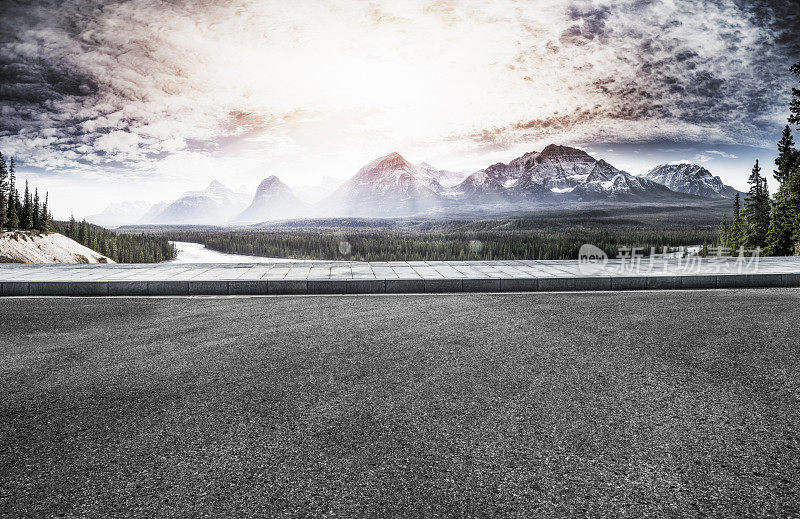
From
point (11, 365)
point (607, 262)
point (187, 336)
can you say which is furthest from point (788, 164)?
point (11, 365)

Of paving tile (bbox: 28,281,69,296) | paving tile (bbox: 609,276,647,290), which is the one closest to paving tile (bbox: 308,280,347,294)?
paving tile (bbox: 28,281,69,296)

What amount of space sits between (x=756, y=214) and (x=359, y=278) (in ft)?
149

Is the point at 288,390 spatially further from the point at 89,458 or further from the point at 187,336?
the point at 187,336

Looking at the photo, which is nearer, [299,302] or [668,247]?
[299,302]

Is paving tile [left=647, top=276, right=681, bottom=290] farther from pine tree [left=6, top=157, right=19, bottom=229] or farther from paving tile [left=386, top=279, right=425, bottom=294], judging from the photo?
pine tree [left=6, top=157, right=19, bottom=229]

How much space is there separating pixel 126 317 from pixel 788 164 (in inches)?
1259

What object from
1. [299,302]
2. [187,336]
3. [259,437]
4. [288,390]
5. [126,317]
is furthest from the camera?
[299,302]

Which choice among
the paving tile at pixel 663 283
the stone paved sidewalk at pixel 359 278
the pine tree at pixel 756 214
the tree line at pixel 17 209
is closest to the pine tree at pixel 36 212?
the tree line at pixel 17 209

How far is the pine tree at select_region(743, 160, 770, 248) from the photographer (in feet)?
137

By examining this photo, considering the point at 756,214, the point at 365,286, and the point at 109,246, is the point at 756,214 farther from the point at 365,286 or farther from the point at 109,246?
the point at 109,246

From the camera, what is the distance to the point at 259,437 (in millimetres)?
3389

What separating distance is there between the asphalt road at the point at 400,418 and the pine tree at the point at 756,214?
140 ft

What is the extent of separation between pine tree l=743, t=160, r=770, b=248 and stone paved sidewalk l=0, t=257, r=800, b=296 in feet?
116

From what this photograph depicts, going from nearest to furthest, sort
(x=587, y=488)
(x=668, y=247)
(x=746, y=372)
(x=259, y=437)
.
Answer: (x=587, y=488), (x=259, y=437), (x=746, y=372), (x=668, y=247)
